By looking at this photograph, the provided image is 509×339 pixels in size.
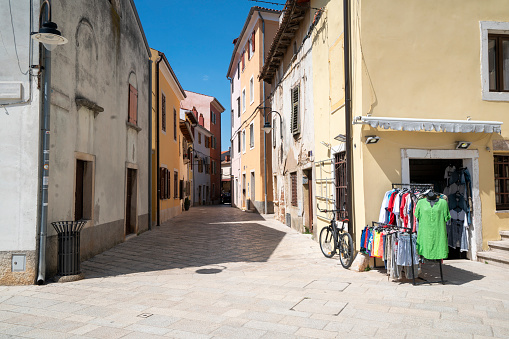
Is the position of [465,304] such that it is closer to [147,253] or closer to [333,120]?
[333,120]

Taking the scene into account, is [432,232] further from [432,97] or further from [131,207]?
[131,207]

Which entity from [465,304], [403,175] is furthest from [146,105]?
[465,304]

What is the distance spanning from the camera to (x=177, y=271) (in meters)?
7.58

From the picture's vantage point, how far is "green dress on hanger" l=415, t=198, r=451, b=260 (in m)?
6.40

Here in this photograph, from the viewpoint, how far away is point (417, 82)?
25.7 feet

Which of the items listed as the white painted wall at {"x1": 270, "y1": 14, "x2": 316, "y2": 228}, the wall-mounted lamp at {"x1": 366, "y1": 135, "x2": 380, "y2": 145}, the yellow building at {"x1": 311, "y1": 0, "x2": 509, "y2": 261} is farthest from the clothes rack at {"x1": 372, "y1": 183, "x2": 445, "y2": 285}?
the white painted wall at {"x1": 270, "y1": 14, "x2": 316, "y2": 228}

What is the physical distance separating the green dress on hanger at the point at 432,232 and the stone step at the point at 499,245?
2.05 meters

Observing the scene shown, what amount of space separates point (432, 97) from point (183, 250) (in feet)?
21.8

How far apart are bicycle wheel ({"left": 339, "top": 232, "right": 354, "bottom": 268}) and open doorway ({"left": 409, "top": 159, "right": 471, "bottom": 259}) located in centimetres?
232

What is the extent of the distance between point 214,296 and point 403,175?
168 inches

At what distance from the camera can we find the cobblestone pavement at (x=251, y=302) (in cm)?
434

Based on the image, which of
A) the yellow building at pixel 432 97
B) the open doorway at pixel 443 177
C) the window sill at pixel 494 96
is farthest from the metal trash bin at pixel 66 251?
the window sill at pixel 494 96

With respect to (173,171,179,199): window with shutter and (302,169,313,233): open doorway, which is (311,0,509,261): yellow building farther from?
(173,171,179,199): window with shutter

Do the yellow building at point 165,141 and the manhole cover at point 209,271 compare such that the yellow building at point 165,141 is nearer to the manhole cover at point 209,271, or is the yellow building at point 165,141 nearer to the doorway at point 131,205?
the doorway at point 131,205
